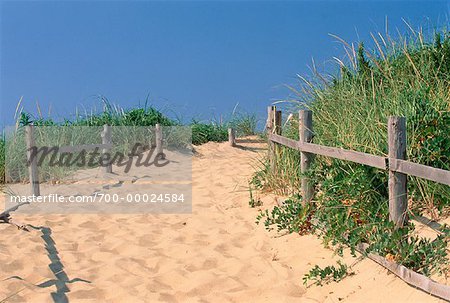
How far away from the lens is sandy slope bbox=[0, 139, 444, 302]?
192 inches

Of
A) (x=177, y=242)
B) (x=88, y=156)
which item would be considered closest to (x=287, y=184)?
(x=177, y=242)

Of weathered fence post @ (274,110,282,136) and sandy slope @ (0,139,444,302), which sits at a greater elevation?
weathered fence post @ (274,110,282,136)

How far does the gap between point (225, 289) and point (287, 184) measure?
9.83 ft

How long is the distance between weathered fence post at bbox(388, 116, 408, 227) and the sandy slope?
0.58 m

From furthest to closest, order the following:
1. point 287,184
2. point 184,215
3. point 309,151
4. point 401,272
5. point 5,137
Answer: point 5,137 < point 184,215 < point 287,184 < point 309,151 < point 401,272

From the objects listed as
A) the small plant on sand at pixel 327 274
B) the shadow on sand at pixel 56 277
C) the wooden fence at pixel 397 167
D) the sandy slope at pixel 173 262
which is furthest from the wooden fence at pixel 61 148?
the small plant on sand at pixel 327 274

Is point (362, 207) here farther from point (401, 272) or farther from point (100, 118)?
point (100, 118)

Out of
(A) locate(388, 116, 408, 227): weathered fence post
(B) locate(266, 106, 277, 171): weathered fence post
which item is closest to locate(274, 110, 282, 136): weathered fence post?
(B) locate(266, 106, 277, 171): weathered fence post

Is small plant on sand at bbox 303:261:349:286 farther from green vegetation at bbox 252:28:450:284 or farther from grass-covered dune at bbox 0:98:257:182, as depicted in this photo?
grass-covered dune at bbox 0:98:257:182

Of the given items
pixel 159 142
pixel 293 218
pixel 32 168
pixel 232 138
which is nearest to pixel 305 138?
pixel 293 218

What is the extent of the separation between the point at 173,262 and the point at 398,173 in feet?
9.14

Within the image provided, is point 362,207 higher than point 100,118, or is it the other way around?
point 100,118

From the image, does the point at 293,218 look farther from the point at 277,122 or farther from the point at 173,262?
the point at 277,122

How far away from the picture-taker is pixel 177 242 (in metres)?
6.88
